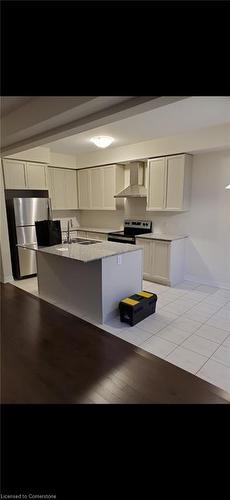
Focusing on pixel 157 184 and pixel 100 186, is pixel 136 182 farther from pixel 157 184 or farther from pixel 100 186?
pixel 100 186

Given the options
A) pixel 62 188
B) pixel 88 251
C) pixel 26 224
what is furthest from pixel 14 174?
pixel 88 251

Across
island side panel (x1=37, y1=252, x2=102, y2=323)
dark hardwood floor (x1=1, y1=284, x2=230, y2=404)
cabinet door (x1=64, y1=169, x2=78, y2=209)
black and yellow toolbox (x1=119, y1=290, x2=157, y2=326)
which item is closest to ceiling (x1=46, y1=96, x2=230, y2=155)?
cabinet door (x1=64, y1=169, x2=78, y2=209)

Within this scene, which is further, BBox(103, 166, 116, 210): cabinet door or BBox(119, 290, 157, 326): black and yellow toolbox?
BBox(103, 166, 116, 210): cabinet door

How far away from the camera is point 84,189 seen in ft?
20.6

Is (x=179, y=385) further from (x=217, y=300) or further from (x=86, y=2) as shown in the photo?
(x=86, y=2)

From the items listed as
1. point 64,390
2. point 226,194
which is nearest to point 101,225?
point 226,194

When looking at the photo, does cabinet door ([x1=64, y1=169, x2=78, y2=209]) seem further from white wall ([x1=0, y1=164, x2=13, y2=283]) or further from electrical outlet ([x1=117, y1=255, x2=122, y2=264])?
electrical outlet ([x1=117, y1=255, x2=122, y2=264])

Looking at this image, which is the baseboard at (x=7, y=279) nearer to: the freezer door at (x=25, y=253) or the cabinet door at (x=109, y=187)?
the freezer door at (x=25, y=253)

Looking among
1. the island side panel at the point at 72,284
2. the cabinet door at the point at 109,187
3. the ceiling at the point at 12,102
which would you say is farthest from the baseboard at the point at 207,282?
the ceiling at the point at 12,102

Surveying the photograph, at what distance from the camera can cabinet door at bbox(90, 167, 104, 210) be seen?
5.82 meters

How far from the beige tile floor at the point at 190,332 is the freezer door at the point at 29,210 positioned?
4.89ft

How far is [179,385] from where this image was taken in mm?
2041

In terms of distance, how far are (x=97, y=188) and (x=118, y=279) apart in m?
3.30
